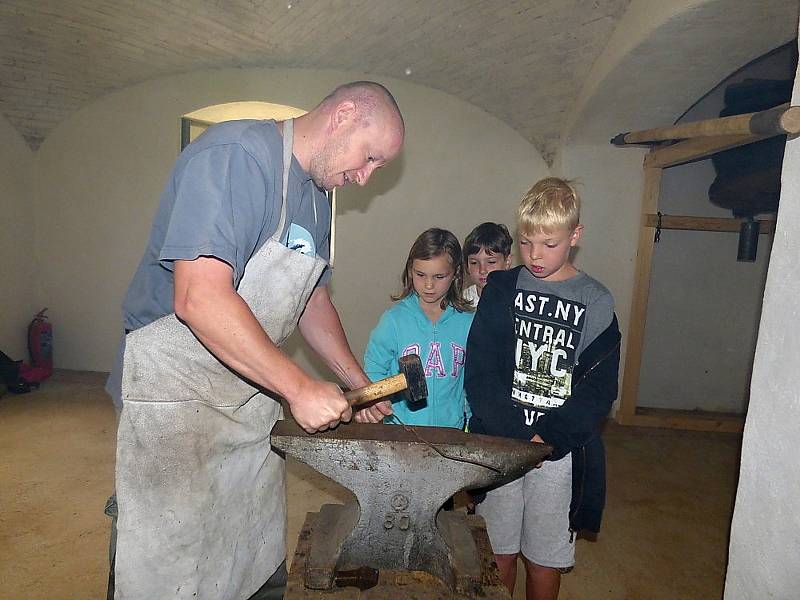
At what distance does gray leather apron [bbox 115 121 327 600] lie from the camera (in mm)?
1496

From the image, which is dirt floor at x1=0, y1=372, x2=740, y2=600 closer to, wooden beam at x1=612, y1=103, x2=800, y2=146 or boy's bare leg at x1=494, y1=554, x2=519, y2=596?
boy's bare leg at x1=494, y1=554, x2=519, y2=596

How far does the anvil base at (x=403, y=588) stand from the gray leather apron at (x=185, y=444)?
33cm

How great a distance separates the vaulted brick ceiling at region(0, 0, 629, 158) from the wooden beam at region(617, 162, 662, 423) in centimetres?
98

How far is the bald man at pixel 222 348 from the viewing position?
4.19 feet

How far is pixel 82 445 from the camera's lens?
409 cm

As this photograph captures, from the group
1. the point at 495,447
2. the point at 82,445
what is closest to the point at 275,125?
the point at 495,447

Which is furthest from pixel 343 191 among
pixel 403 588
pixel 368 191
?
pixel 403 588

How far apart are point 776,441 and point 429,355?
124 cm

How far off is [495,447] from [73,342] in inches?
225

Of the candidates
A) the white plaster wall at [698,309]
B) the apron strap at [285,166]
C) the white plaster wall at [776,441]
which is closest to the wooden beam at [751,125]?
the white plaster wall at [776,441]

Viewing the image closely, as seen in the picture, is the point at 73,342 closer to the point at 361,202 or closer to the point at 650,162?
the point at 361,202

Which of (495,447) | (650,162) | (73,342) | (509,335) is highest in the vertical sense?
(650,162)

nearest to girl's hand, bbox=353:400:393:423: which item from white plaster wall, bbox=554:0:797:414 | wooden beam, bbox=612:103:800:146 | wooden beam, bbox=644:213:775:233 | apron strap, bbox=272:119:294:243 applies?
apron strap, bbox=272:119:294:243

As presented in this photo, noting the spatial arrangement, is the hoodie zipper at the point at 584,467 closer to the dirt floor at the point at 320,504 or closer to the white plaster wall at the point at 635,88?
the dirt floor at the point at 320,504
